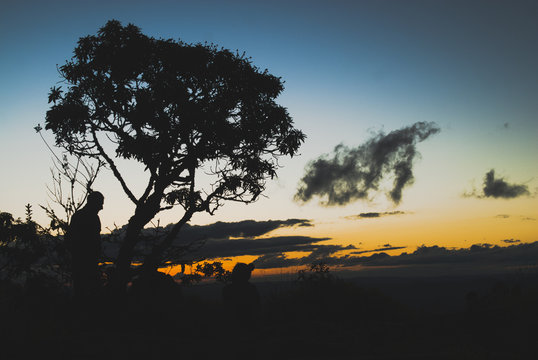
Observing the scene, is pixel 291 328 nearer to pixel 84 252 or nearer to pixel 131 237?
pixel 84 252

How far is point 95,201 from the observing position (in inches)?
480

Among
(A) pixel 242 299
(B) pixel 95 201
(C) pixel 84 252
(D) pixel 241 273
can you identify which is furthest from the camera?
(D) pixel 241 273

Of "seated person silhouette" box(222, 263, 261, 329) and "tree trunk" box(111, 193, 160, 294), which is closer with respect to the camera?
"seated person silhouette" box(222, 263, 261, 329)

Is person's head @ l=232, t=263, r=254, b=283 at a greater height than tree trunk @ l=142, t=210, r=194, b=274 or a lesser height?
lesser

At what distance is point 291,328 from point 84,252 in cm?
637

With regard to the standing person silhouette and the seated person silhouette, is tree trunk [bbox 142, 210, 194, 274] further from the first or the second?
the standing person silhouette

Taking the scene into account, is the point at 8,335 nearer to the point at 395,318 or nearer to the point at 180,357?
the point at 180,357

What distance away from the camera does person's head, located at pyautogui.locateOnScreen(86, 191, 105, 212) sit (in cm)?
1206

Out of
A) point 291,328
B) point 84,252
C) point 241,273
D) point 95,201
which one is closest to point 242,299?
point 241,273

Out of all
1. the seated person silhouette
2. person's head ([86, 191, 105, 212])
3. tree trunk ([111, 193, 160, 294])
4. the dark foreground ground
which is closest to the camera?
the dark foreground ground

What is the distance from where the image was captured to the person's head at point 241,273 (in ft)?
47.2

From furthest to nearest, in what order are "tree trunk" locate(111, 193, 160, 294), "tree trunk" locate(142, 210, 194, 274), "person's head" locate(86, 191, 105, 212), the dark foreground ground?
"tree trunk" locate(142, 210, 194, 274), "tree trunk" locate(111, 193, 160, 294), "person's head" locate(86, 191, 105, 212), the dark foreground ground

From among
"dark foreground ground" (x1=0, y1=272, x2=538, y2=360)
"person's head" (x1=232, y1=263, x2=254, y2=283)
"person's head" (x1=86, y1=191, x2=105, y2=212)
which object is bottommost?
"dark foreground ground" (x1=0, y1=272, x2=538, y2=360)

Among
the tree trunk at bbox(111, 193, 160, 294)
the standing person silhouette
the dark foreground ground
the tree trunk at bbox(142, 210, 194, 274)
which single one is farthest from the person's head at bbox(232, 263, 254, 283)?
the standing person silhouette
